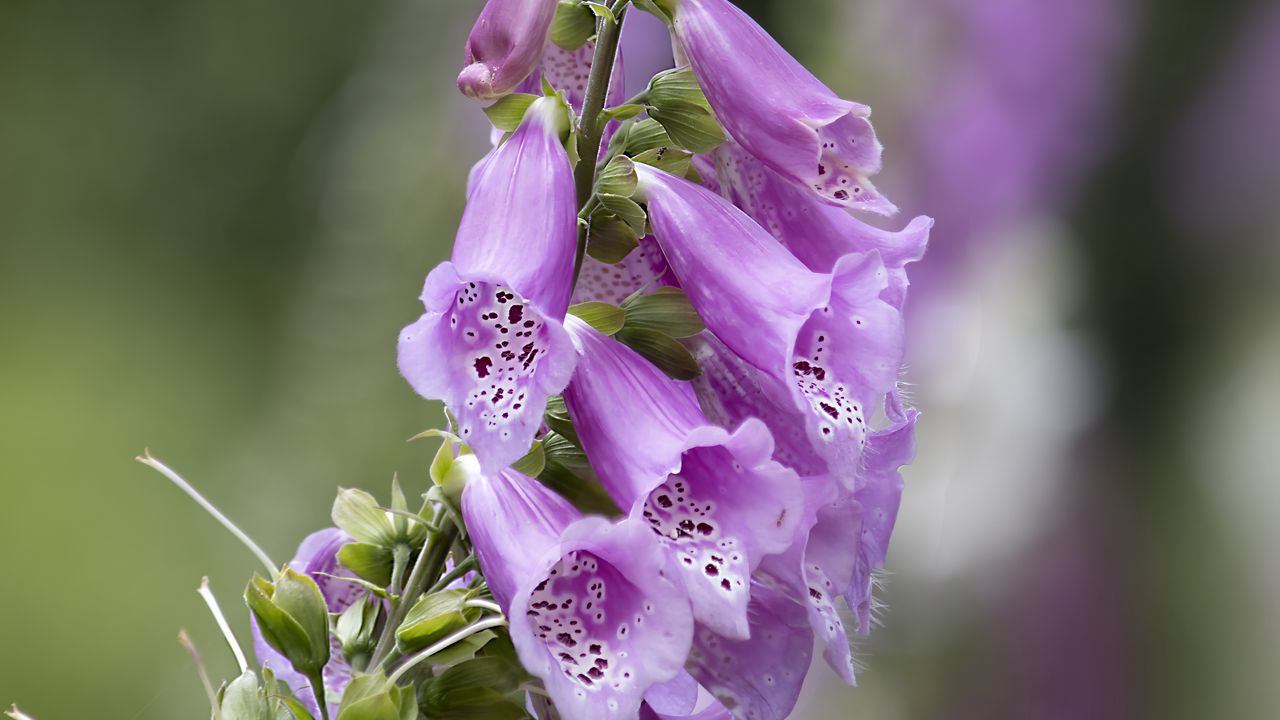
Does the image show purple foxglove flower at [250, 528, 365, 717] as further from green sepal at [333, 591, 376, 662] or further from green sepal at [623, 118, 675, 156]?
green sepal at [623, 118, 675, 156]

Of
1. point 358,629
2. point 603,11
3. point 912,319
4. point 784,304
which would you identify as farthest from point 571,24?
point 912,319

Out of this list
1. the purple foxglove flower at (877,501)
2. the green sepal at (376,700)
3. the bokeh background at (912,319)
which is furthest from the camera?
the bokeh background at (912,319)

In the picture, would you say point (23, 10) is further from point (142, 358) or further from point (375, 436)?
point (375, 436)

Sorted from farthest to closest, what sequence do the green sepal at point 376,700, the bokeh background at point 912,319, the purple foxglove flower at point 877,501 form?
the bokeh background at point 912,319 → the purple foxglove flower at point 877,501 → the green sepal at point 376,700

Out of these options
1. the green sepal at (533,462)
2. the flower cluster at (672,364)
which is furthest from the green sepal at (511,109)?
the green sepal at (533,462)

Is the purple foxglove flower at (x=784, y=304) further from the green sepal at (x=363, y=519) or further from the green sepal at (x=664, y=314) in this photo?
the green sepal at (x=363, y=519)

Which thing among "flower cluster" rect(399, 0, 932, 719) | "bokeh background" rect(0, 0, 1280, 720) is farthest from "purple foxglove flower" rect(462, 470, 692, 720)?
"bokeh background" rect(0, 0, 1280, 720)

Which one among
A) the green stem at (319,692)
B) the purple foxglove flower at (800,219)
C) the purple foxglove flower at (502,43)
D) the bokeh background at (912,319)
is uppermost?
the purple foxglove flower at (502,43)

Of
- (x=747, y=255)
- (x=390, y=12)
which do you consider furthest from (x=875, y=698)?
(x=390, y=12)
